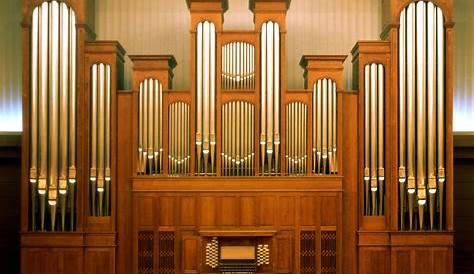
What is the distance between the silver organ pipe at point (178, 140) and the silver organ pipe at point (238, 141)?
0.52 m

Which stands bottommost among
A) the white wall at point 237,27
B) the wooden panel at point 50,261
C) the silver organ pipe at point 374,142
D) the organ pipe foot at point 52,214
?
the wooden panel at point 50,261

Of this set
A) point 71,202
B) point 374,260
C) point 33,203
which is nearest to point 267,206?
point 374,260

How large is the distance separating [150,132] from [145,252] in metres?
1.71

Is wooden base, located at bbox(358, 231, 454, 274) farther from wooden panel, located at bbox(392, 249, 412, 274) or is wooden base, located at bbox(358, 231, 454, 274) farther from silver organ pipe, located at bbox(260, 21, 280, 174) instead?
silver organ pipe, located at bbox(260, 21, 280, 174)

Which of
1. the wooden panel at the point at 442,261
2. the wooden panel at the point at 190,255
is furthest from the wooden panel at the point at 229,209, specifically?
the wooden panel at the point at 442,261

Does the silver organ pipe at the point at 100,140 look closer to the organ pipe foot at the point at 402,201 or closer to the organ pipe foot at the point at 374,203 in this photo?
the organ pipe foot at the point at 374,203

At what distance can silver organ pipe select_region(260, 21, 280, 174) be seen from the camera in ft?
35.5

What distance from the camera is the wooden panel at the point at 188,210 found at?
35.5ft

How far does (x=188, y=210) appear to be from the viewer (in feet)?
35.5

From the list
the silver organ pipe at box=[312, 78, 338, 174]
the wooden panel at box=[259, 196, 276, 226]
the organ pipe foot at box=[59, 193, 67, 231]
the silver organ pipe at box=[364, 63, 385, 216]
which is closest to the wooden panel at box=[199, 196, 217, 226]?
the wooden panel at box=[259, 196, 276, 226]

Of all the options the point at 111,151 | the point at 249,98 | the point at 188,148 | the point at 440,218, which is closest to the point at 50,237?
the point at 111,151

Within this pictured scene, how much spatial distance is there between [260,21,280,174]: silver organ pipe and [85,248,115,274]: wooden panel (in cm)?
247

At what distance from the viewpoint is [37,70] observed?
10.8 metres

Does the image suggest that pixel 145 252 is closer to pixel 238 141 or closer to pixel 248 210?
pixel 248 210
